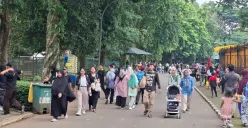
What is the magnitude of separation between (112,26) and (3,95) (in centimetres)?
1739

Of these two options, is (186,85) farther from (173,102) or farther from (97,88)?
(97,88)

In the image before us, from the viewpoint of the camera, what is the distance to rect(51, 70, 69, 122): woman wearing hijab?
14.1 metres

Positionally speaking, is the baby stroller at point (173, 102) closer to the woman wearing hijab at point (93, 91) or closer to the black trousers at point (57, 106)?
the woman wearing hijab at point (93, 91)

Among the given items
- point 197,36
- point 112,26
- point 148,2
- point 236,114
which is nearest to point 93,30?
point 112,26

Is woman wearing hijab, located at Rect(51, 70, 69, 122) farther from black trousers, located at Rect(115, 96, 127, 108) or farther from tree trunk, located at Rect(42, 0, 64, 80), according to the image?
tree trunk, located at Rect(42, 0, 64, 80)

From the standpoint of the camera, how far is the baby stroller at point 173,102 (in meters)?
15.4

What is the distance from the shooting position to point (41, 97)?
15.3m

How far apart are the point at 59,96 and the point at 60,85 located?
0.37m

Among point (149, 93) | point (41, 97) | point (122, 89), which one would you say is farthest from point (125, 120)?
point (122, 89)

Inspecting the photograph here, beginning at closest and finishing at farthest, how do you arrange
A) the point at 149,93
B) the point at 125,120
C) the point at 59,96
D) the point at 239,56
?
1. the point at 59,96
2. the point at 125,120
3. the point at 149,93
4. the point at 239,56

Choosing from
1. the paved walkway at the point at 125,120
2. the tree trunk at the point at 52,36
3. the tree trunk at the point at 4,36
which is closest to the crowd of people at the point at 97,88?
the paved walkway at the point at 125,120

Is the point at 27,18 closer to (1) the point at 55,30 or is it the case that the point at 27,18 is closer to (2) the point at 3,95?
(1) the point at 55,30

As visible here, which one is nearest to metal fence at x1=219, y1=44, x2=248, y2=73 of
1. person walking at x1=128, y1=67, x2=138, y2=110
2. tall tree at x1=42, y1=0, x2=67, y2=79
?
person walking at x1=128, y1=67, x2=138, y2=110

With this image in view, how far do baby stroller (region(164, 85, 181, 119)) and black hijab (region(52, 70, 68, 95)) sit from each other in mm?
3729
